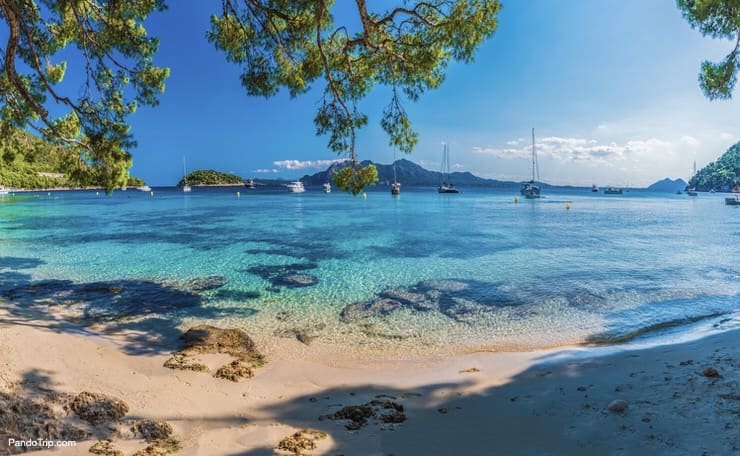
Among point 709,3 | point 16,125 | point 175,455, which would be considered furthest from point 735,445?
point 16,125

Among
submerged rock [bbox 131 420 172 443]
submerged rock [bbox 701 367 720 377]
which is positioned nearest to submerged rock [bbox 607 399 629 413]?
submerged rock [bbox 701 367 720 377]

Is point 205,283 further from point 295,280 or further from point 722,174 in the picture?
point 722,174

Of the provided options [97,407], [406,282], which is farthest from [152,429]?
[406,282]

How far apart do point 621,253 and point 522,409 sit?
63.8 feet

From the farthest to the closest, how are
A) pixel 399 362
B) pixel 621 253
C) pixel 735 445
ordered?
pixel 621 253 → pixel 399 362 → pixel 735 445

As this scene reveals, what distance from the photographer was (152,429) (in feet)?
14.8

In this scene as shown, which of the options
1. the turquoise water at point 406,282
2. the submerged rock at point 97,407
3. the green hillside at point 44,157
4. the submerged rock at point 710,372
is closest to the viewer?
the submerged rock at point 97,407

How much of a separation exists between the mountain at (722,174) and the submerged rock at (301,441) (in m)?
214

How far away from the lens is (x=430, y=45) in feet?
31.8

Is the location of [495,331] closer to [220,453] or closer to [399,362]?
[399,362]

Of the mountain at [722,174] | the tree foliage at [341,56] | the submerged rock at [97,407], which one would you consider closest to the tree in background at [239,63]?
the tree foliage at [341,56]

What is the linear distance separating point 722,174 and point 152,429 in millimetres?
231054

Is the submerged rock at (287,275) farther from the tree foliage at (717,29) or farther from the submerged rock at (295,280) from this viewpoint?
the tree foliage at (717,29)

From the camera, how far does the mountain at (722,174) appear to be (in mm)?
167125
